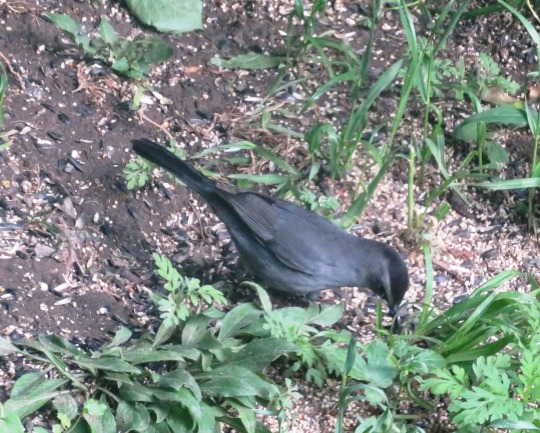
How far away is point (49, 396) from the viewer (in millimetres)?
3244

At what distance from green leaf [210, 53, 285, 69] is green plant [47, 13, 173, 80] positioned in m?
0.32

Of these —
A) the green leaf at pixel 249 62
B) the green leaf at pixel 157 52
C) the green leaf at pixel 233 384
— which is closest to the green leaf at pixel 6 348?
the green leaf at pixel 233 384

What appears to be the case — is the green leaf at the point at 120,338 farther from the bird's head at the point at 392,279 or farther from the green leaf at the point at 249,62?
the green leaf at the point at 249,62

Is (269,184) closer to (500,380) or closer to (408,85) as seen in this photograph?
(408,85)

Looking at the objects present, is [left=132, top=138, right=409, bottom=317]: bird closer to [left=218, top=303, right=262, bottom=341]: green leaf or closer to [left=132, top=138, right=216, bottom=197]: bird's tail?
[left=132, top=138, right=216, bottom=197]: bird's tail

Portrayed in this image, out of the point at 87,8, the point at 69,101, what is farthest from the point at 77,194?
the point at 87,8

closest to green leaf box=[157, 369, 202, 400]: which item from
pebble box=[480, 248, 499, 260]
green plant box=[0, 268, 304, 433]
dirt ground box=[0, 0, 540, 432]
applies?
green plant box=[0, 268, 304, 433]

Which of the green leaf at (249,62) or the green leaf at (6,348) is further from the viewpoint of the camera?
the green leaf at (249,62)

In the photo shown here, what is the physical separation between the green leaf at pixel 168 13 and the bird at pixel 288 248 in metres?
1.16

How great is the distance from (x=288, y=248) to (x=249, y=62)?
4.39ft

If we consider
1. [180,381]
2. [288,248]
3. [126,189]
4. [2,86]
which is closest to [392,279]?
[288,248]

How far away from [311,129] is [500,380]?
1.73m

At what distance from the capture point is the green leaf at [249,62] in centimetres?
504

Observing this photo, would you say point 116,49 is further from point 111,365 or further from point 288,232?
point 111,365
